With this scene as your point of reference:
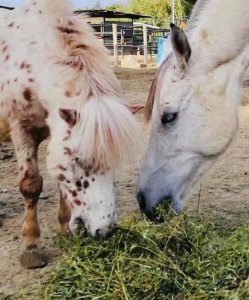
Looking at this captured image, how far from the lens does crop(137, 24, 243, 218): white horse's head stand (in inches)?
119

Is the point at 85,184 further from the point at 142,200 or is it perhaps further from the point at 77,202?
the point at 142,200

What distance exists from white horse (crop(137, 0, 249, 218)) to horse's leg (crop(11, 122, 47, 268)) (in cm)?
71

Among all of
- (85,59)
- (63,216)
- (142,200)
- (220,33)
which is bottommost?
(63,216)

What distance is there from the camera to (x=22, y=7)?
11.6 feet

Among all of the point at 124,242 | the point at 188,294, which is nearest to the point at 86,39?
the point at 124,242

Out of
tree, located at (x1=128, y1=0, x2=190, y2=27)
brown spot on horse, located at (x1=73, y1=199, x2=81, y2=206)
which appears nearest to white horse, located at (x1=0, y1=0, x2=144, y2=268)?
brown spot on horse, located at (x1=73, y1=199, x2=81, y2=206)

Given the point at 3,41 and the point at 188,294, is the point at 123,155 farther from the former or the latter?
the point at 3,41

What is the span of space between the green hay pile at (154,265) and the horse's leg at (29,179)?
0.33 m

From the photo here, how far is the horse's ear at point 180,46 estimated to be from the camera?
283cm

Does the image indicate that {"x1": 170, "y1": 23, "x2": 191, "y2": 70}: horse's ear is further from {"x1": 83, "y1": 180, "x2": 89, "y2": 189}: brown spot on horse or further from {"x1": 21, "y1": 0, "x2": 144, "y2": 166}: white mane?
{"x1": 83, "y1": 180, "x2": 89, "y2": 189}: brown spot on horse

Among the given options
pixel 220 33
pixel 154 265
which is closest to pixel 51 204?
pixel 154 265

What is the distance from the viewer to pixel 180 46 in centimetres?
292

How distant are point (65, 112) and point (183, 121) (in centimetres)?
70

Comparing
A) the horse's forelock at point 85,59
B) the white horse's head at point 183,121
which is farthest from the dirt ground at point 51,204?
the horse's forelock at point 85,59
